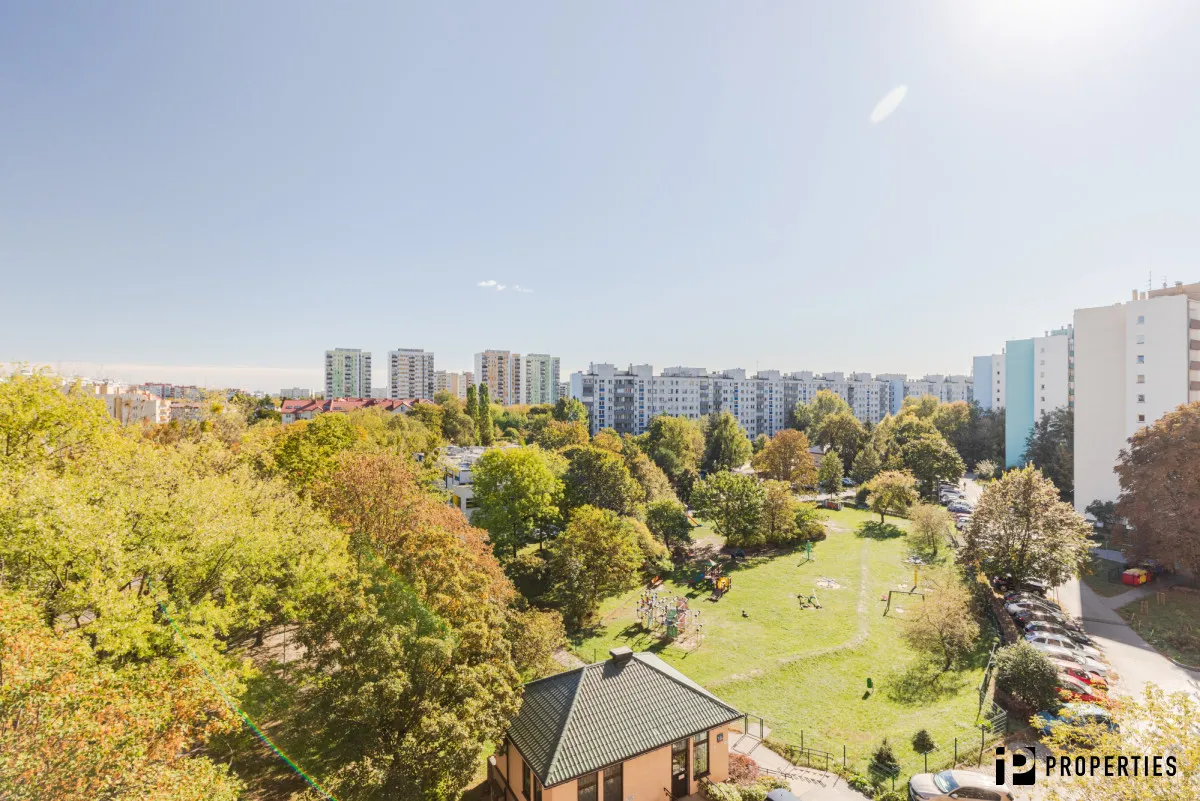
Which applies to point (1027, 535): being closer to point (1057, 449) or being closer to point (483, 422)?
point (1057, 449)

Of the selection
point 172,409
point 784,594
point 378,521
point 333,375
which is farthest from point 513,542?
point 333,375

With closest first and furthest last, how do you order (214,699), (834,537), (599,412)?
(214,699), (834,537), (599,412)

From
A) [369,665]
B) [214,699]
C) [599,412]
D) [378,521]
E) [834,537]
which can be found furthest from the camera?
[599,412]

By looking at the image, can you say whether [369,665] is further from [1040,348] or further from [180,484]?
[1040,348]

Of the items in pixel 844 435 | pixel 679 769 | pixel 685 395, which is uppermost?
pixel 685 395

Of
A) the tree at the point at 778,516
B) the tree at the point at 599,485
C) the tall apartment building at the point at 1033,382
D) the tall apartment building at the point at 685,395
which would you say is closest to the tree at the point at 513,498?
the tree at the point at 599,485

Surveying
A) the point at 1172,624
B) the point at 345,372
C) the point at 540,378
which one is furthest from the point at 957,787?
the point at 345,372
